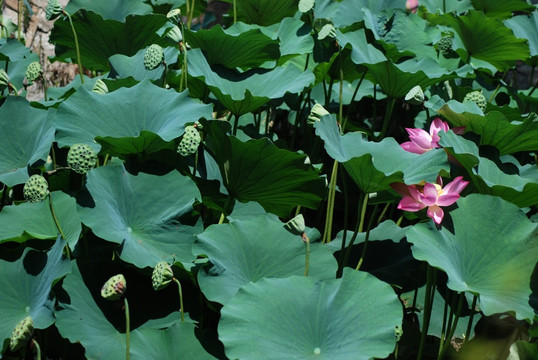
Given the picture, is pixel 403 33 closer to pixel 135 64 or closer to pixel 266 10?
pixel 266 10

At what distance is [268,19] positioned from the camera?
2404mm

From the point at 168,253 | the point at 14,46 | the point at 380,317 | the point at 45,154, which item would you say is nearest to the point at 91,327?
the point at 168,253

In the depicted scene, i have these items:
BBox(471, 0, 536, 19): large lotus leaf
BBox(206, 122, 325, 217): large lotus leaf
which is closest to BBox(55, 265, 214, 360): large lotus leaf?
BBox(206, 122, 325, 217): large lotus leaf

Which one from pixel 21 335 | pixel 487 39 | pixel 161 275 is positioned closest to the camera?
pixel 21 335

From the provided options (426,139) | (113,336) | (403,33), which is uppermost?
(426,139)

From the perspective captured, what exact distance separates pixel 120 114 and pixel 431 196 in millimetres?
711

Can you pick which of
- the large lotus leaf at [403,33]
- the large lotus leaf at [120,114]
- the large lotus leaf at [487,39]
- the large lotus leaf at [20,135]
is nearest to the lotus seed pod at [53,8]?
the large lotus leaf at [20,135]

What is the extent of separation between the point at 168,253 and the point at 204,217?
35 cm

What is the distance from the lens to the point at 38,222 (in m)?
1.52

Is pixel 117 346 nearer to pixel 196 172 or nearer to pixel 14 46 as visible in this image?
pixel 196 172

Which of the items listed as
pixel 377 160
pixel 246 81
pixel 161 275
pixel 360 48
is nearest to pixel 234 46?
pixel 246 81

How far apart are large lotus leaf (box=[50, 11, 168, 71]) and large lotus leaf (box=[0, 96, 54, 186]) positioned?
43 centimetres

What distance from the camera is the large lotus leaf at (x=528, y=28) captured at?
2359 millimetres

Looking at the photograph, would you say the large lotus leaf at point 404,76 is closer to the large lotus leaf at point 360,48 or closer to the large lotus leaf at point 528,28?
the large lotus leaf at point 360,48
